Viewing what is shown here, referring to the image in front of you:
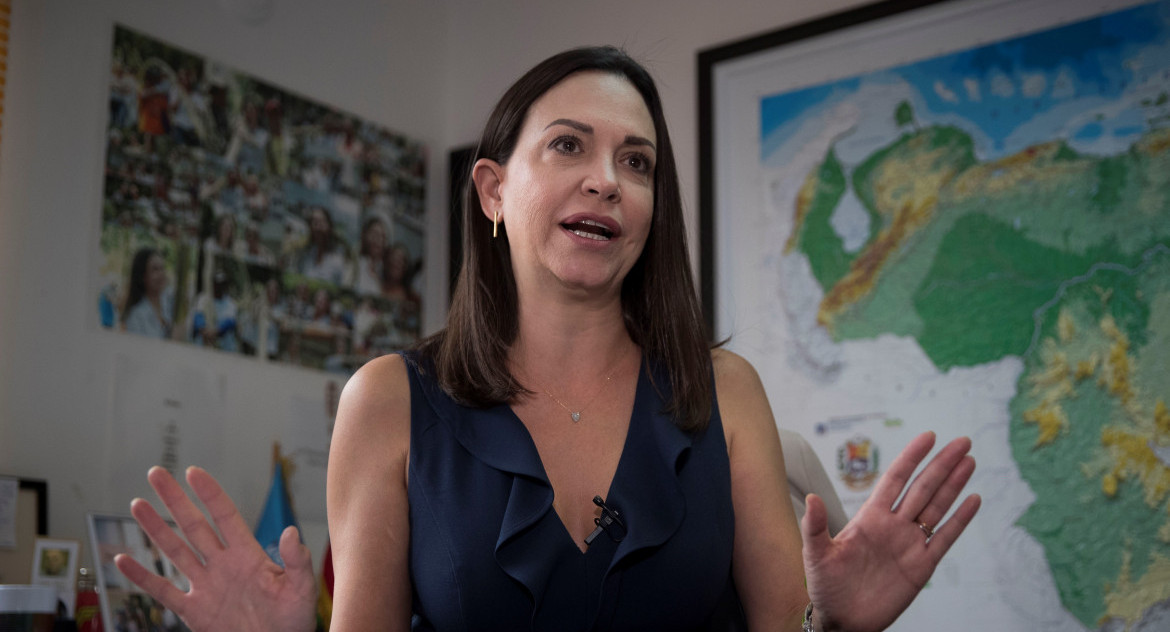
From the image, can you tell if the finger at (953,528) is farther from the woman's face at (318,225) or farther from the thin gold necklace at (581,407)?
the woman's face at (318,225)

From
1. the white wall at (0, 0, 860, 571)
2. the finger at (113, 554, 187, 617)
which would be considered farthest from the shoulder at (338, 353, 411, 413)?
the white wall at (0, 0, 860, 571)

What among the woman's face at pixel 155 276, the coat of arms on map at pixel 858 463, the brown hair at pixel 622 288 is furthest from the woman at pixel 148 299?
the coat of arms on map at pixel 858 463

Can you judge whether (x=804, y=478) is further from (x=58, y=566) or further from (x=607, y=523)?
(x=58, y=566)

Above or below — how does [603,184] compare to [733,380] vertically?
above

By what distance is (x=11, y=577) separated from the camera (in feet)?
7.83

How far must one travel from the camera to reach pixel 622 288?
1671 millimetres

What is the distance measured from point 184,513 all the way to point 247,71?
2.22m

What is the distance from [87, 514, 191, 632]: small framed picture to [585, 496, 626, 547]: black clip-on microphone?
1386mm

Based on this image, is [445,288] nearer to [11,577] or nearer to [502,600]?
[11,577]

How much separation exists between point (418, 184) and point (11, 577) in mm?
1716

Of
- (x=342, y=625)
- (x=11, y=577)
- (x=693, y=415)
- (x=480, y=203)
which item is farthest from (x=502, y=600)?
(x=11, y=577)

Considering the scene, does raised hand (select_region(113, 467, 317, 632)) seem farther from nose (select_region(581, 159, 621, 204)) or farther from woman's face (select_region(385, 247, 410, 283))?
woman's face (select_region(385, 247, 410, 283))

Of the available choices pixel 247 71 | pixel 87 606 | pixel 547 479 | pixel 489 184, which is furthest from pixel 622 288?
pixel 247 71

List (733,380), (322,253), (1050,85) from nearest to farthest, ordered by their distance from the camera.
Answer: (733,380) → (1050,85) → (322,253)
